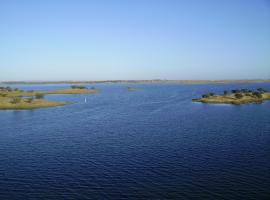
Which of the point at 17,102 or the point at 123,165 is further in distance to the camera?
the point at 17,102

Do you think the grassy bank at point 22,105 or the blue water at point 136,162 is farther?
the grassy bank at point 22,105

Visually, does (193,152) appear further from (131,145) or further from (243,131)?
(243,131)

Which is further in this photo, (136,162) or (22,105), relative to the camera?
(22,105)

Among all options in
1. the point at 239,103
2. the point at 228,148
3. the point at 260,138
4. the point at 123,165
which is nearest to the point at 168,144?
the point at 228,148

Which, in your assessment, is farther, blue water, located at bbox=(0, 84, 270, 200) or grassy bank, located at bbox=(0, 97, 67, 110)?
grassy bank, located at bbox=(0, 97, 67, 110)

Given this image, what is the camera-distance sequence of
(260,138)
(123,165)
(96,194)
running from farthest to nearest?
(260,138), (123,165), (96,194)

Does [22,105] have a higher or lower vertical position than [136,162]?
higher

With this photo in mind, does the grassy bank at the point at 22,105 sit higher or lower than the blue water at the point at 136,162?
higher

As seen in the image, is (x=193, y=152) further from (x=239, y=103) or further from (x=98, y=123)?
(x=239, y=103)

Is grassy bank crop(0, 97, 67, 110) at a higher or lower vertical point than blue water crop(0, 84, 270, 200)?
higher

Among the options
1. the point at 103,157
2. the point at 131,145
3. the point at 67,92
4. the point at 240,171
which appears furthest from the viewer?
the point at 67,92

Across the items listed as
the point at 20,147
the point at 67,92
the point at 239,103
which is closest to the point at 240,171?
the point at 20,147
